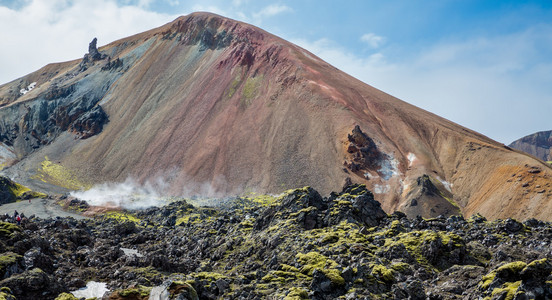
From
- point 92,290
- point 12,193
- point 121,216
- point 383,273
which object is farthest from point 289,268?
point 12,193

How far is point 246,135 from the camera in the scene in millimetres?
134625

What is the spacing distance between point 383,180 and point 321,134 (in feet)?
82.7

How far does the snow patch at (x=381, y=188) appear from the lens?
102875 millimetres

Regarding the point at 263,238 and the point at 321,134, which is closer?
the point at 263,238

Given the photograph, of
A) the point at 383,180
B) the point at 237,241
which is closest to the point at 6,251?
the point at 237,241

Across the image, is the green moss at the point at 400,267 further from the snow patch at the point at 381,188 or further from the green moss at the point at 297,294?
the snow patch at the point at 381,188

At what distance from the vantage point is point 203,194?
11625 centimetres

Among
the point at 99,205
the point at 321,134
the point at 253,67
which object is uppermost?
the point at 253,67

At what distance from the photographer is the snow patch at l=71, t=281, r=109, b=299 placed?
35156 mm

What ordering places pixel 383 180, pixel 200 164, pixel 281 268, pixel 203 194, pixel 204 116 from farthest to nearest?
pixel 204 116, pixel 200 164, pixel 203 194, pixel 383 180, pixel 281 268

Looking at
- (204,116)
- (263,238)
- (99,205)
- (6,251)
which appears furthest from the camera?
(204,116)

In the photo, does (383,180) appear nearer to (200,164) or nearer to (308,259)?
(200,164)

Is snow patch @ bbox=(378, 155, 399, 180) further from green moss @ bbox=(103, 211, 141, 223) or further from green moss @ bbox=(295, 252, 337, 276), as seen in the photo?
green moss @ bbox=(295, 252, 337, 276)

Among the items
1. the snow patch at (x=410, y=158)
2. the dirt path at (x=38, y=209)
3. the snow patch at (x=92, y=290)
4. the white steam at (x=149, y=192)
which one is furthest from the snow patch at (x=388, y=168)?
the snow patch at (x=92, y=290)
